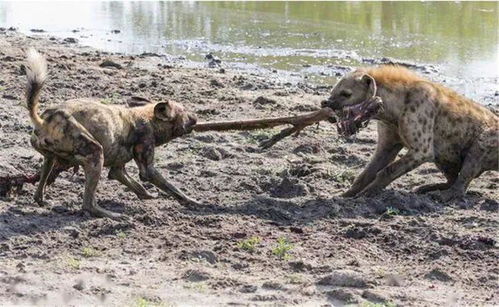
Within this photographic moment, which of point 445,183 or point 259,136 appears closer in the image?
point 445,183

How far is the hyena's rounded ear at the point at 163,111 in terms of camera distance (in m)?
8.53

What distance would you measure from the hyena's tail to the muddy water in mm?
7444

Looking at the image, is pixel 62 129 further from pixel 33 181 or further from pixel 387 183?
pixel 387 183

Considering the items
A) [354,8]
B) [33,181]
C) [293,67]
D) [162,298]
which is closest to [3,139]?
[33,181]

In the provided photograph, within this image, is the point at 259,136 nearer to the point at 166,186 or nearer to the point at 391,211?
the point at 166,186

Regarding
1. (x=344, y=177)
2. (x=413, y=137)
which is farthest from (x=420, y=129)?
(x=344, y=177)

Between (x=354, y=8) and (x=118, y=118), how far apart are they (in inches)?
572

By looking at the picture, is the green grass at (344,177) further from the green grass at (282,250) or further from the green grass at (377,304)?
the green grass at (377,304)

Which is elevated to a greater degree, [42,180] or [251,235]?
[42,180]

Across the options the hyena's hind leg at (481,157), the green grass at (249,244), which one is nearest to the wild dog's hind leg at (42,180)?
the green grass at (249,244)

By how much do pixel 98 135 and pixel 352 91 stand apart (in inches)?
92.8

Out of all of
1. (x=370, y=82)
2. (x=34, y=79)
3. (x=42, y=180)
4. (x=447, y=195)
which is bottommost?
(x=447, y=195)

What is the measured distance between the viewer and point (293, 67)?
1565cm

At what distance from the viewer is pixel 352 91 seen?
29.6 feet
